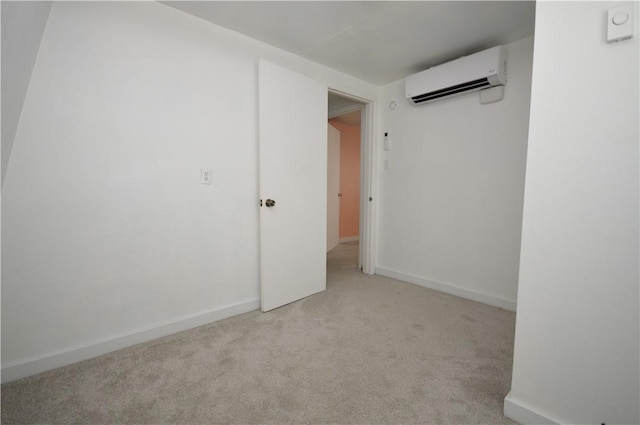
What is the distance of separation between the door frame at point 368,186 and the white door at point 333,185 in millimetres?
1171

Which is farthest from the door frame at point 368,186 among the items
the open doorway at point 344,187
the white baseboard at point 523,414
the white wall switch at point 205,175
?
the white baseboard at point 523,414

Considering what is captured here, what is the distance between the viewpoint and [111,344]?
1793 millimetres

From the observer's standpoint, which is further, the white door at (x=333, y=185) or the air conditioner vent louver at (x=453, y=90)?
the white door at (x=333, y=185)

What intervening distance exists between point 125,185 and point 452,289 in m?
2.90

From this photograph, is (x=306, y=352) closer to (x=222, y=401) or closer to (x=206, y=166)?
(x=222, y=401)

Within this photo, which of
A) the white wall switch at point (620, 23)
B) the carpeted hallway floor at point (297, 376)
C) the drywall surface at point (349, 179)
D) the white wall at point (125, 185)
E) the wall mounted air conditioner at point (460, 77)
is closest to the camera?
the white wall switch at point (620, 23)

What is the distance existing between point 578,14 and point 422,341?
6.12ft

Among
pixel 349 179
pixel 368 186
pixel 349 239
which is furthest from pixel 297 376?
pixel 349 179

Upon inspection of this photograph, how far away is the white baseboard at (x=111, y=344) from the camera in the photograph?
60.9 inches

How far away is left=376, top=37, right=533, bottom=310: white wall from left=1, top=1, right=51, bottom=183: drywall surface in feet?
9.45

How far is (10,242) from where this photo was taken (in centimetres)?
149

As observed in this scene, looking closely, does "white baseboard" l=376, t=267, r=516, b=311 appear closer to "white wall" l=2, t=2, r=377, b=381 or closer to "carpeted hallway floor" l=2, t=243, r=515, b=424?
"carpeted hallway floor" l=2, t=243, r=515, b=424

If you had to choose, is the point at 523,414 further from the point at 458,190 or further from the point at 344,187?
the point at 344,187

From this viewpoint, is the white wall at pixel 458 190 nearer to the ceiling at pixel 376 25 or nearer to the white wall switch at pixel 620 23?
the ceiling at pixel 376 25
